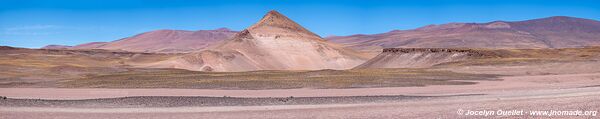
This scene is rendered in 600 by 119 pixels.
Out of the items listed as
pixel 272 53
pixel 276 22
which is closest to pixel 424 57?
pixel 272 53

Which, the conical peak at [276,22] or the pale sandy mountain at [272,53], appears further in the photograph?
the conical peak at [276,22]

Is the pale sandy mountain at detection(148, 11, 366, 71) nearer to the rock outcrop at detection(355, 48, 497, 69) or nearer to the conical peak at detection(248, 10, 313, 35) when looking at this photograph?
the conical peak at detection(248, 10, 313, 35)

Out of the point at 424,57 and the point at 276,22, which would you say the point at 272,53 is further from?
the point at 424,57

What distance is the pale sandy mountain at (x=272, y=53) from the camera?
11994 centimetres

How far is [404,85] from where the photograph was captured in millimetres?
50312

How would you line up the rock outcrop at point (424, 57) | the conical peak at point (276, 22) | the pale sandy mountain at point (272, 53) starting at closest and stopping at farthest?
the rock outcrop at point (424, 57) < the pale sandy mountain at point (272, 53) < the conical peak at point (276, 22)

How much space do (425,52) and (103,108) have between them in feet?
263

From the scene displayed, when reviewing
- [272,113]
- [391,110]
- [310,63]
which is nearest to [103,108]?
[272,113]

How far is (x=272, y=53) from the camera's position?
436ft

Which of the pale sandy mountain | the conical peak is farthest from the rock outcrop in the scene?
the conical peak

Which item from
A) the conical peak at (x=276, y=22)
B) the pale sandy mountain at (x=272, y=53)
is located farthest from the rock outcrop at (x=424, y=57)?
the conical peak at (x=276, y=22)

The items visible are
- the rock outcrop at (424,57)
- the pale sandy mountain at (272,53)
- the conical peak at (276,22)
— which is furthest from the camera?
the conical peak at (276,22)

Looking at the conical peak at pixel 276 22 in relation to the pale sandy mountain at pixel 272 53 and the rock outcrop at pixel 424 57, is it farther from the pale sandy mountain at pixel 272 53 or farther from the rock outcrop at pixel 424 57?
the rock outcrop at pixel 424 57

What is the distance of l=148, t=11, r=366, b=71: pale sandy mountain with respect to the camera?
4722 inches
